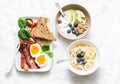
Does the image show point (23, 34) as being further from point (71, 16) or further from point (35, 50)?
point (71, 16)

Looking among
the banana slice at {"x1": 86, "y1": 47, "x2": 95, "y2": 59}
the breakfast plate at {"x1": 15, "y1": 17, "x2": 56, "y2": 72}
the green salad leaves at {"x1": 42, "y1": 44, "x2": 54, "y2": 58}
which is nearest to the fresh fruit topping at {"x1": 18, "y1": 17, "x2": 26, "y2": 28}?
the breakfast plate at {"x1": 15, "y1": 17, "x2": 56, "y2": 72}

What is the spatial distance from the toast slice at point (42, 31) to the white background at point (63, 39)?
3cm

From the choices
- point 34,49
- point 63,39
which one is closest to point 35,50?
point 34,49

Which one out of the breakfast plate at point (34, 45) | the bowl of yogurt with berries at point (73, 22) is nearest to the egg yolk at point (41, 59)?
the breakfast plate at point (34, 45)

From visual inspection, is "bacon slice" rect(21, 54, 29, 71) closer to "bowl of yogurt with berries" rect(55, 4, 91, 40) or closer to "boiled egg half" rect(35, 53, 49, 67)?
"boiled egg half" rect(35, 53, 49, 67)

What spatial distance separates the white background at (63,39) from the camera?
1624 millimetres

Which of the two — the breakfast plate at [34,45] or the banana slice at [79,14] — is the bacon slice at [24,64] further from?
the banana slice at [79,14]

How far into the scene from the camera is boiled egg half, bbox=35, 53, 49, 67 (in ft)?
5.31

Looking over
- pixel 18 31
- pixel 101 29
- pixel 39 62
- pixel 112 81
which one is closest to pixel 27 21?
pixel 18 31

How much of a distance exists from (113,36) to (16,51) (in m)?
0.34

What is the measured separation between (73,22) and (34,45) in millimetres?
158

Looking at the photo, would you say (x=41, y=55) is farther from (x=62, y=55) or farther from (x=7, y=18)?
(x=7, y=18)

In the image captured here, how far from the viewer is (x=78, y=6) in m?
1.64

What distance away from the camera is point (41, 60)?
1.62 m
